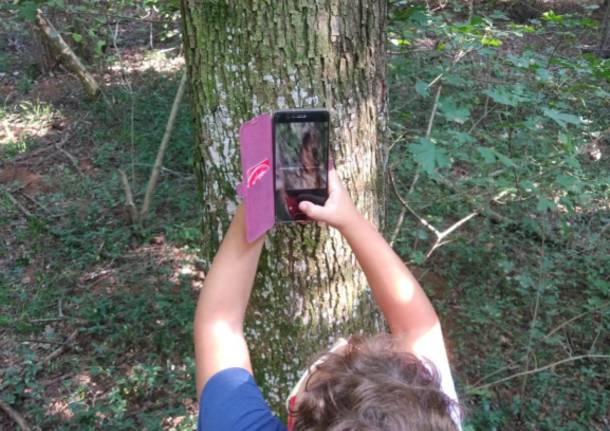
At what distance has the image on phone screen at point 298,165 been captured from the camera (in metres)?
1.34

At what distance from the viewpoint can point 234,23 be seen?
1484 millimetres

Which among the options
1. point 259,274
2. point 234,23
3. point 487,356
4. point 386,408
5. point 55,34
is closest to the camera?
point 386,408

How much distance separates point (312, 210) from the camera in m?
1.38

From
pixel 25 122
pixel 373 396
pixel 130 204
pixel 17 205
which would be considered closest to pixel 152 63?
pixel 25 122

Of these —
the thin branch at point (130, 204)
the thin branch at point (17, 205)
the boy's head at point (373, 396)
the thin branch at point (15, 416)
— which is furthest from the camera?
the thin branch at point (17, 205)

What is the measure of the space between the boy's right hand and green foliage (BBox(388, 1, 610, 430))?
0.75 metres

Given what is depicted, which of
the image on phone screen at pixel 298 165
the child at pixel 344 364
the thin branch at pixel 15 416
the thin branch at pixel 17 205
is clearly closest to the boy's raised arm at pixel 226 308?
the child at pixel 344 364

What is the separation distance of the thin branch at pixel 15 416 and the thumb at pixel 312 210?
276cm

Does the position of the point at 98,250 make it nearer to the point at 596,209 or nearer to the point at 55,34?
the point at 55,34

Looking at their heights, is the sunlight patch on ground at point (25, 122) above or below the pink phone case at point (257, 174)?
below

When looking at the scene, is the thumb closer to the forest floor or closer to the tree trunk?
the tree trunk

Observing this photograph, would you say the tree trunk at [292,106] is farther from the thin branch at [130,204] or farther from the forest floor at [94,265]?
the thin branch at [130,204]

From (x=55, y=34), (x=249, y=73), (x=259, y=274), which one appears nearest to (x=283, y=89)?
(x=249, y=73)

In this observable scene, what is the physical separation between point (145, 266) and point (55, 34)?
3919mm
